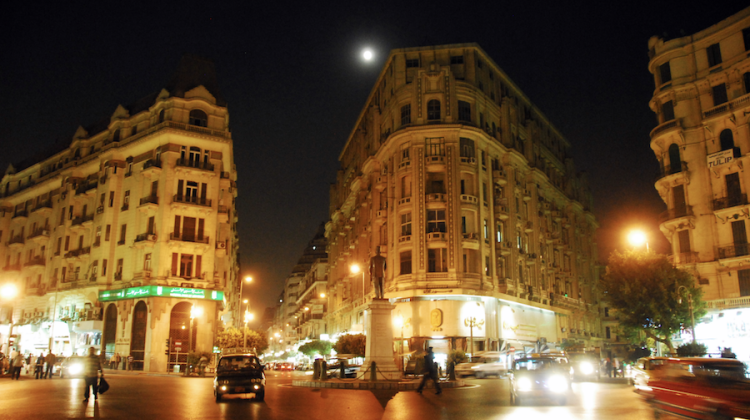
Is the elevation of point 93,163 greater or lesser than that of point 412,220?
greater

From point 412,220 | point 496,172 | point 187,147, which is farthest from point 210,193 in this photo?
point 496,172

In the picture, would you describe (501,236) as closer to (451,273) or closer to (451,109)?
(451,273)

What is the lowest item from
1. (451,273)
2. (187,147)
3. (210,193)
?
(451,273)

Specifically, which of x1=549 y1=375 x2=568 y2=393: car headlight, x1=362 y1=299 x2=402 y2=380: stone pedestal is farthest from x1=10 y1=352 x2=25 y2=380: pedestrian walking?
x1=549 y1=375 x2=568 y2=393: car headlight

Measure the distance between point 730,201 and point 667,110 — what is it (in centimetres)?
887

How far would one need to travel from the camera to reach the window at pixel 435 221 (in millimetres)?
48562

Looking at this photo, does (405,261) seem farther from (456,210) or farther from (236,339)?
(236,339)

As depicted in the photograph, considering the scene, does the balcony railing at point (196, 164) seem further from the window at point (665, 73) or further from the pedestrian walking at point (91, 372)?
the window at point (665, 73)

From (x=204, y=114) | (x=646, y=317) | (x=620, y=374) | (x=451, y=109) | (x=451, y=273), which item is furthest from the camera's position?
(x=204, y=114)

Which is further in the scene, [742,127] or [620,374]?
[620,374]

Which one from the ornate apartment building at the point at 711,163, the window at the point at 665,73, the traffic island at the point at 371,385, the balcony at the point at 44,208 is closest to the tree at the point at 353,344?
the traffic island at the point at 371,385

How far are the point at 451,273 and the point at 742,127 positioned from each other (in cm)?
2326

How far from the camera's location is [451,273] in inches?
1852

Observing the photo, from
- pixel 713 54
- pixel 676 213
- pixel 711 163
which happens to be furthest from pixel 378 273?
pixel 713 54
